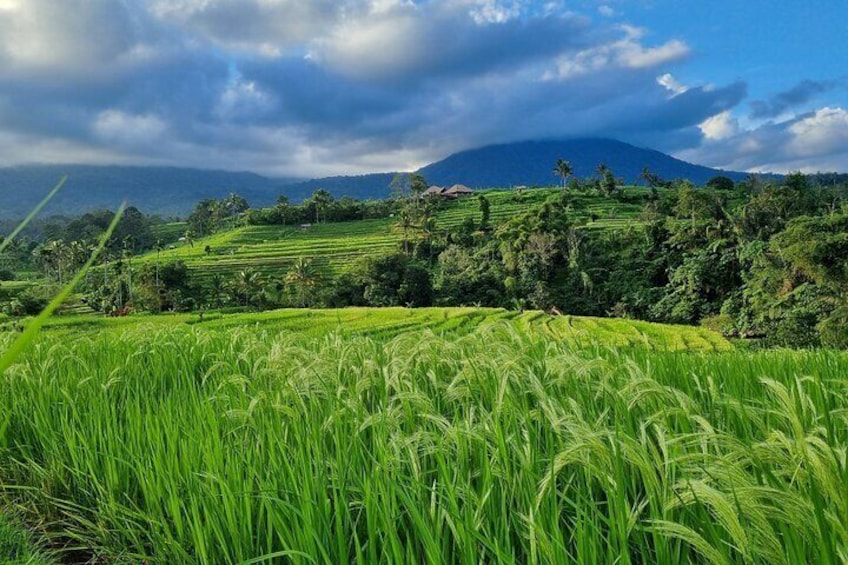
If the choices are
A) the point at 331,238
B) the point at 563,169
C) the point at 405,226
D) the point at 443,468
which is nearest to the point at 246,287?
the point at 405,226

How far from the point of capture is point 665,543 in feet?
4.91

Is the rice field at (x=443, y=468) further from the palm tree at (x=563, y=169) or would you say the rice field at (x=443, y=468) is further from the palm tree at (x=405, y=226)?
the palm tree at (x=563, y=169)

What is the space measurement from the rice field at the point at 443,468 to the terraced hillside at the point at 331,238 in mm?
66783

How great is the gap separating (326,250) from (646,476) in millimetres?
76310

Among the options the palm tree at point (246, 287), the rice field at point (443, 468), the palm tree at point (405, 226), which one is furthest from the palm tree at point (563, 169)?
the rice field at point (443, 468)

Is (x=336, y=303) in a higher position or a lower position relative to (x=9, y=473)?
lower

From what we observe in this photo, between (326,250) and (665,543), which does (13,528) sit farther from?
(326,250)

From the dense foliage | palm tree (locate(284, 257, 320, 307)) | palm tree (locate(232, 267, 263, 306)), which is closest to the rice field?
the dense foliage

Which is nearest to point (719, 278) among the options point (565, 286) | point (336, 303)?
point (565, 286)

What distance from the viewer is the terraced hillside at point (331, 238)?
237 ft

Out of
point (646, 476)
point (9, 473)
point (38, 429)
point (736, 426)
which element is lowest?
point (9, 473)

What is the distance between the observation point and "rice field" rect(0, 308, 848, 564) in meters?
1.48

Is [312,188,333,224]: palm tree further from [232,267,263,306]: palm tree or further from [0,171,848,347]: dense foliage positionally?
[232,267,263,306]: palm tree

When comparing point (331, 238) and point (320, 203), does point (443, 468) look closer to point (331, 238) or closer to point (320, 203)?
point (331, 238)
